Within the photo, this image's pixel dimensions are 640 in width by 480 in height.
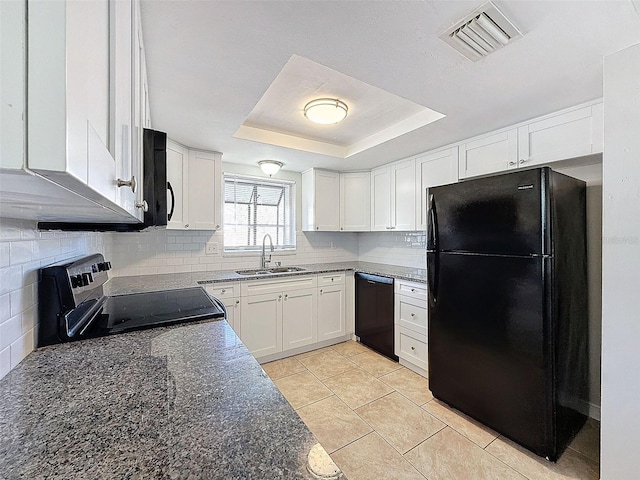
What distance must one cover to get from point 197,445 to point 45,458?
0.27 metres

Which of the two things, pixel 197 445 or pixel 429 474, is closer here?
pixel 197 445

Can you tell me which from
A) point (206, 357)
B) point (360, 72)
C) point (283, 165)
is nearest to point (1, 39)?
point (206, 357)

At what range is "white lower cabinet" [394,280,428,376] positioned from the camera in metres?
2.65

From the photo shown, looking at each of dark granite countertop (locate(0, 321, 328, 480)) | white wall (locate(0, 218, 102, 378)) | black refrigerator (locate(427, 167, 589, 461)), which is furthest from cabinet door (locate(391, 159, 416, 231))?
white wall (locate(0, 218, 102, 378))

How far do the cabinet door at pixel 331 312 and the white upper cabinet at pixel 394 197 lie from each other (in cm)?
93

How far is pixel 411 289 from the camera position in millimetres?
2764

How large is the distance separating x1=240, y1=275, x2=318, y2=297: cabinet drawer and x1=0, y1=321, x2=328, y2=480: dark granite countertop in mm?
1788

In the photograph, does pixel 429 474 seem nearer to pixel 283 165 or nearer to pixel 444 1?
pixel 444 1

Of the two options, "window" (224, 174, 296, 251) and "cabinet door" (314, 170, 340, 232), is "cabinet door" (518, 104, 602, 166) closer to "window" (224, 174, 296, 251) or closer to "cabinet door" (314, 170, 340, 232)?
"cabinet door" (314, 170, 340, 232)

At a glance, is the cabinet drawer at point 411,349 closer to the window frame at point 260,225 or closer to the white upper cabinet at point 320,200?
the white upper cabinet at point 320,200

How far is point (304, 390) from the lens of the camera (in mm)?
2459

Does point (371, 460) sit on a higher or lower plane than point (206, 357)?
lower

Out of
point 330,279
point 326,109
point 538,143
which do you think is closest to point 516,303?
point 538,143

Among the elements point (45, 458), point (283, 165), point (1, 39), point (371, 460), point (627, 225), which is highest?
point (283, 165)
